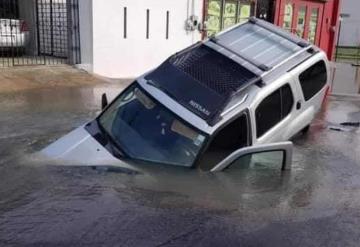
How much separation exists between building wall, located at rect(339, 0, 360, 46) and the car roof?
4582 cm

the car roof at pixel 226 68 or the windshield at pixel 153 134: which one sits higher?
the car roof at pixel 226 68

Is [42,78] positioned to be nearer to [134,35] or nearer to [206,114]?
[134,35]

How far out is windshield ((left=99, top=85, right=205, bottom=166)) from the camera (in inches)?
210

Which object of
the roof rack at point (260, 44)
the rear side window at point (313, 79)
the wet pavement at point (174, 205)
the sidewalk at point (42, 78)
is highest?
the roof rack at point (260, 44)

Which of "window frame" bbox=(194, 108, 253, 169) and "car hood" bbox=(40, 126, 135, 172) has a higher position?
"window frame" bbox=(194, 108, 253, 169)

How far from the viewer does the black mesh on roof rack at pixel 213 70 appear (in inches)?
222

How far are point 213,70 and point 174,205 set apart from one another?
1.83m

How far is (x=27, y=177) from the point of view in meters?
5.45

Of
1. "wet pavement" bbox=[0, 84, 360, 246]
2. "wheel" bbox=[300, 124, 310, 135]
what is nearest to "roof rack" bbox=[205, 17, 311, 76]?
"wet pavement" bbox=[0, 84, 360, 246]

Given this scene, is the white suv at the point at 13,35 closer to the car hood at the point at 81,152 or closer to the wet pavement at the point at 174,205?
the wet pavement at the point at 174,205

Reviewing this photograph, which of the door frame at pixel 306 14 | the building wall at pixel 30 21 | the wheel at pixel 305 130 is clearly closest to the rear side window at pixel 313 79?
the wheel at pixel 305 130

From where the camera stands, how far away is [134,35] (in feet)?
49.2

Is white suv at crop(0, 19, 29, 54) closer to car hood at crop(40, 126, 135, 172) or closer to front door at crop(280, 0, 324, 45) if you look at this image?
car hood at crop(40, 126, 135, 172)

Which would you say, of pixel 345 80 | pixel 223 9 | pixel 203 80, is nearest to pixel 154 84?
pixel 203 80
